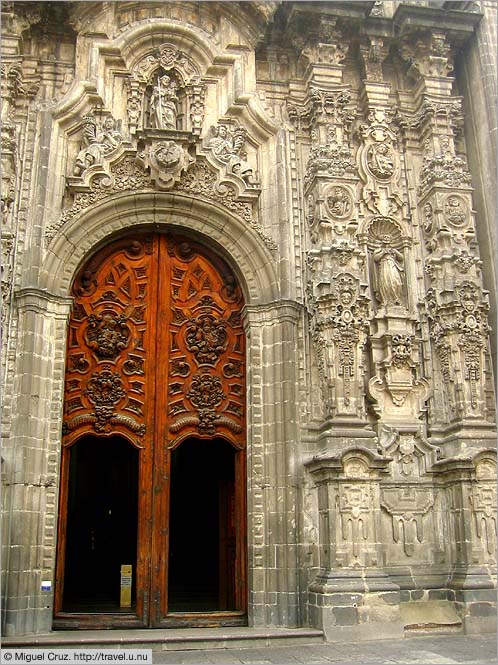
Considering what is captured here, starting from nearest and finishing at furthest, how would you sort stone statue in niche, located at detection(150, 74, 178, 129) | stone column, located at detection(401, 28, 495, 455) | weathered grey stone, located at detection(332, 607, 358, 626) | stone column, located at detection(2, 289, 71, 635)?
weathered grey stone, located at detection(332, 607, 358, 626) → stone column, located at detection(2, 289, 71, 635) → stone column, located at detection(401, 28, 495, 455) → stone statue in niche, located at detection(150, 74, 178, 129)

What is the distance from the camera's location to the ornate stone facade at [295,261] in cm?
985

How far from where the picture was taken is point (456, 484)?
10.2 m

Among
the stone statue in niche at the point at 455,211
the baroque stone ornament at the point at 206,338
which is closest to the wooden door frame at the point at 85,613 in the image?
the baroque stone ornament at the point at 206,338

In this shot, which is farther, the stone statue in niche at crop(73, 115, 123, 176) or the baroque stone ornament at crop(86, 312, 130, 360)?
the stone statue in niche at crop(73, 115, 123, 176)

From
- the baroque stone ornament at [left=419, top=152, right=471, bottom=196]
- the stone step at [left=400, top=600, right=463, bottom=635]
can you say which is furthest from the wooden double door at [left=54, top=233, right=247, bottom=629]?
the baroque stone ornament at [left=419, top=152, right=471, bottom=196]

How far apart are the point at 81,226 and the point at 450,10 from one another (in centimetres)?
688

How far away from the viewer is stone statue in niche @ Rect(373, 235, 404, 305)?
1116 cm

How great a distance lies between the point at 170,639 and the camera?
29.0 feet

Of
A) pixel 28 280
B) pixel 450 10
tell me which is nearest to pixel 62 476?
pixel 28 280

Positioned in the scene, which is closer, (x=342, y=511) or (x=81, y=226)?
(x=342, y=511)

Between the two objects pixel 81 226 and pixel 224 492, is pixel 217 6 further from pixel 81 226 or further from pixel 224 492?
pixel 224 492

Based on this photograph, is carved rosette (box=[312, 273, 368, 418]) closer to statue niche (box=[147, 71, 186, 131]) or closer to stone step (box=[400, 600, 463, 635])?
stone step (box=[400, 600, 463, 635])

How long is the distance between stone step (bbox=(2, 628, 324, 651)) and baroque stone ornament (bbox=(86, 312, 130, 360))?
3.80m

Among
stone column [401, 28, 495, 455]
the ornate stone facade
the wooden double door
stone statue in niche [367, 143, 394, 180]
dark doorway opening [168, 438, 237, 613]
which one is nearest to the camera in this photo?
the ornate stone facade
